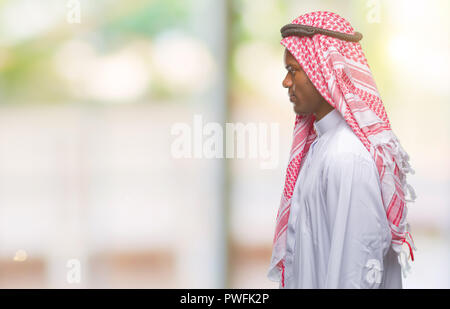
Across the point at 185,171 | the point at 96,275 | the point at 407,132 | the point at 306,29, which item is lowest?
the point at 96,275

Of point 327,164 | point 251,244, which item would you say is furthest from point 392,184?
point 251,244

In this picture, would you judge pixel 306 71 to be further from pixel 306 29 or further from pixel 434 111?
pixel 434 111

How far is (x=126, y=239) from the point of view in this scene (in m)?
2.94

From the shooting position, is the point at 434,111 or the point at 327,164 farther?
the point at 434,111

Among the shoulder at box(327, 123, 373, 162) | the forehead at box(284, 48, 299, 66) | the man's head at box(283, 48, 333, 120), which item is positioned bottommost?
the shoulder at box(327, 123, 373, 162)

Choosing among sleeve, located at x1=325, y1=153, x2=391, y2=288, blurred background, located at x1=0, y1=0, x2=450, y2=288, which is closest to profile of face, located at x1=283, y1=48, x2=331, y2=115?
sleeve, located at x1=325, y1=153, x2=391, y2=288

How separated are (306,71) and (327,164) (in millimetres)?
285

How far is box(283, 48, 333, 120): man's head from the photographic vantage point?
1536 mm

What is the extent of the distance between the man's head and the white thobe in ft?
0.25

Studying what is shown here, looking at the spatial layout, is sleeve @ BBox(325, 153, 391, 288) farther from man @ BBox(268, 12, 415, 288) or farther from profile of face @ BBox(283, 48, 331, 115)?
profile of face @ BBox(283, 48, 331, 115)

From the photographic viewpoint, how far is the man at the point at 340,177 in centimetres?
A: 136

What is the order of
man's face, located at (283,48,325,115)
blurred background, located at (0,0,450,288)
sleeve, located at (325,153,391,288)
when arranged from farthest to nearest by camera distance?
blurred background, located at (0,0,450,288), man's face, located at (283,48,325,115), sleeve, located at (325,153,391,288)

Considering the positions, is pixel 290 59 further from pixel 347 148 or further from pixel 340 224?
pixel 340 224
